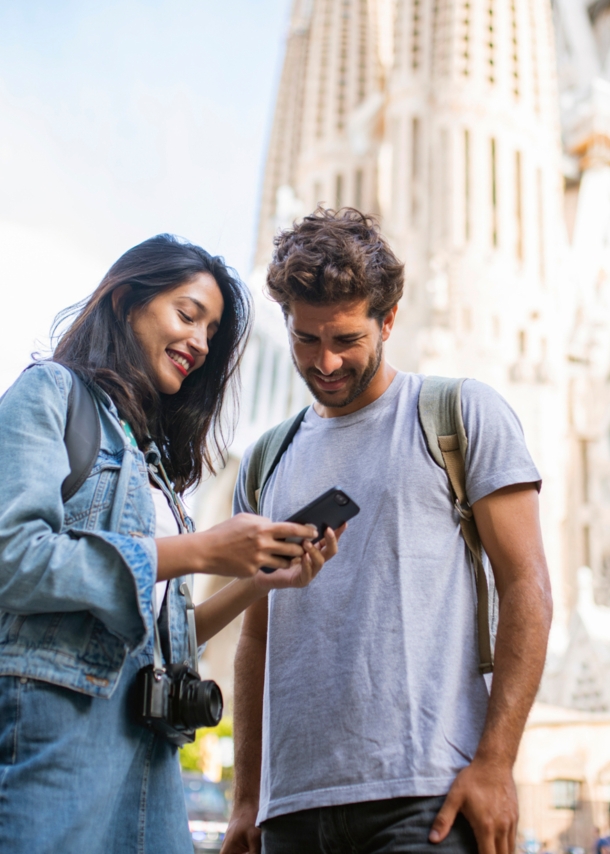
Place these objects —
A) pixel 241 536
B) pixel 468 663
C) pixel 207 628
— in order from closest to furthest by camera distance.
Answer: pixel 241 536, pixel 468 663, pixel 207 628

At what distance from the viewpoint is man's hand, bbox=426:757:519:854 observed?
4.67 feet

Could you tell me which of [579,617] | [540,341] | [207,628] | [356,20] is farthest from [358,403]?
[356,20]

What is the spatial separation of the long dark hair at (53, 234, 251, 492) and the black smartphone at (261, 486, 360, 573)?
1.10ft

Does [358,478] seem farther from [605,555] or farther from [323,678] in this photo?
[605,555]

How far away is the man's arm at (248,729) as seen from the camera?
6.06ft

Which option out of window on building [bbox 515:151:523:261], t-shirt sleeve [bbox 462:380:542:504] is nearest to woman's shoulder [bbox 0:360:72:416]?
t-shirt sleeve [bbox 462:380:542:504]

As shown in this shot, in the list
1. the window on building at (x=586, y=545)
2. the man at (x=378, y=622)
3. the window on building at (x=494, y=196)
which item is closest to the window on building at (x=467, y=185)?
the window on building at (x=494, y=196)

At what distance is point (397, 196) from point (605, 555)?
8761mm

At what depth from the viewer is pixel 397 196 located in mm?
19750

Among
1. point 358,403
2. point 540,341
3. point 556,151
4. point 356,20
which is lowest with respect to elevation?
point 358,403

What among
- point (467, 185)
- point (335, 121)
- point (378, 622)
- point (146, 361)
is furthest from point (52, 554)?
point (335, 121)

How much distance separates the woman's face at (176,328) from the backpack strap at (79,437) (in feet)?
0.78

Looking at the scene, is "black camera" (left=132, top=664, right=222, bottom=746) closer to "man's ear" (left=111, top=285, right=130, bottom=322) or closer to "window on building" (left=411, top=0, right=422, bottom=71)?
"man's ear" (left=111, top=285, right=130, bottom=322)

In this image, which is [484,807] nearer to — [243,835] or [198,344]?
[243,835]
